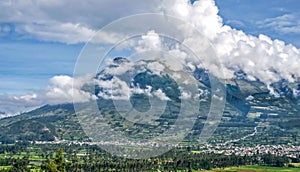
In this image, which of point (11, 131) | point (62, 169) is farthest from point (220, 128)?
point (62, 169)

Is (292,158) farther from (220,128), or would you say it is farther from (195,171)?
(220,128)

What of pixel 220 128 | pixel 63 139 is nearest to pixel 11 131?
pixel 63 139

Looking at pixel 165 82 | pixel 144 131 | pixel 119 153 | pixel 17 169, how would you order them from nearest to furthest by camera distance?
pixel 17 169
pixel 119 153
pixel 144 131
pixel 165 82

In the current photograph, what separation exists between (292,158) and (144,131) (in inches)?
1943

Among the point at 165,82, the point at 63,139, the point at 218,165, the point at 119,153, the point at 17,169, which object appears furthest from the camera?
the point at 165,82

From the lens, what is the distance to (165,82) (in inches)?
7397

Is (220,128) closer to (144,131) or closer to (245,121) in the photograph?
(245,121)

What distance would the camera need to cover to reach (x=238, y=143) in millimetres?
126562

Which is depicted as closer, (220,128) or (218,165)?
(218,165)

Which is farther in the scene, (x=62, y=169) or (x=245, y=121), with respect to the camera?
(x=245, y=121)

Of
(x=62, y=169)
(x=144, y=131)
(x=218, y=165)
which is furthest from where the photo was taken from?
(x=144, y=131)

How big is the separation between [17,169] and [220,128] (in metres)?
118

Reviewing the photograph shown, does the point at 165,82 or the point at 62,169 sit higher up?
the point at 165,82

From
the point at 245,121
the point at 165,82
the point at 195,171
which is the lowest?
the point at 195,171
